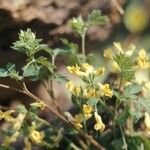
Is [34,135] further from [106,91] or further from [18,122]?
[106,91]

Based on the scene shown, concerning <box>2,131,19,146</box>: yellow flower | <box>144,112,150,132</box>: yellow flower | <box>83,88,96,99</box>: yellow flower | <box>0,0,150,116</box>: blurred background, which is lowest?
<box>144,112,150,132</box>: yellow flower

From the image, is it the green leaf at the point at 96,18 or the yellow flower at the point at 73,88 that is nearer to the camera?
the yellow flower at the point at 73,88

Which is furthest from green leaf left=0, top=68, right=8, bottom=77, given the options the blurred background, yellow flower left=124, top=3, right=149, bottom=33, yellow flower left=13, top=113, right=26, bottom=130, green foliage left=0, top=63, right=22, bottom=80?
yellow flower left=124, top=3, right=149, bottom=33

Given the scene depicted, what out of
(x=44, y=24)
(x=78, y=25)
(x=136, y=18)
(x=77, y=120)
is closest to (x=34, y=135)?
(x=77, y=120)

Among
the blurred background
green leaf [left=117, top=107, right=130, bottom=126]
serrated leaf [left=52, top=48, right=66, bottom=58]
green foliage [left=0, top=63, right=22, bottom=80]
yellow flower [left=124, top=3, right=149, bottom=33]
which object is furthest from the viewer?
yellow flower [left=124, top=3, right=149, bottom=33]

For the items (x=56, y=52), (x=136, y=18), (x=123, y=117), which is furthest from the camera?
(x=136, y=18)

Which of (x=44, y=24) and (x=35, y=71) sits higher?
(x=44, y=24)

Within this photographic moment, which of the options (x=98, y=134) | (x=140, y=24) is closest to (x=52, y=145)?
(x=98, y=134)

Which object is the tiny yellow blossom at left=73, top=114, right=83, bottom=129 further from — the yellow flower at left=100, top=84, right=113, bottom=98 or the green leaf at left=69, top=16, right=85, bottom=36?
the green leaf at left=69, top=16, right=85, bottom=36

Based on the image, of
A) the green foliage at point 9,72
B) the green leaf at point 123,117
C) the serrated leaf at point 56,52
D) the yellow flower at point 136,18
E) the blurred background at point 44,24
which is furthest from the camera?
the yellow flower at point 136,18

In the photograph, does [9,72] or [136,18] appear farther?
[136,18]

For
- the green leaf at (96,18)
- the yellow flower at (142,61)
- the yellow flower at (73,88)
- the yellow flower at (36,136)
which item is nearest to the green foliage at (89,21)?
the green leaf at (96,18)

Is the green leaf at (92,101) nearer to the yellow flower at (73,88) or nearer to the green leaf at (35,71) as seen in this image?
the yellow flower at (73,88)
